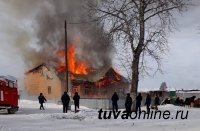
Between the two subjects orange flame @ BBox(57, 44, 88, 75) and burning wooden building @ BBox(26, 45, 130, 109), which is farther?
burning wooden building @ BBox(26, 45, 130, 109)

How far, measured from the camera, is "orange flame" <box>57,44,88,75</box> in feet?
212

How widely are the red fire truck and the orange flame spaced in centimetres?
2969

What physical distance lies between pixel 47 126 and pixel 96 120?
14.3 feet

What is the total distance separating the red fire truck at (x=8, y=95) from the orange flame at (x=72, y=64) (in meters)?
29.7

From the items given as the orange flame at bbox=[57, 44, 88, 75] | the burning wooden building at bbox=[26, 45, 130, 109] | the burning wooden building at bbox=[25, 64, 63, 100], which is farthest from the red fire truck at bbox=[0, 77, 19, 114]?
the burning wooden building at bbox=[25, 64, 63, 100]

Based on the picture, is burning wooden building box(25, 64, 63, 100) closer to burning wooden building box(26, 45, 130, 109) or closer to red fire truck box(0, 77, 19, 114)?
burning wooden building box(26, 45, 130, 109)

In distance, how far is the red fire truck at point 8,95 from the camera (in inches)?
1287

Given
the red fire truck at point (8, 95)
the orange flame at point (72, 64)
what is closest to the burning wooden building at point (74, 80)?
the orange flame at point (72, 64)

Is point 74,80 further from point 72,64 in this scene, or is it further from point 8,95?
point 8,95

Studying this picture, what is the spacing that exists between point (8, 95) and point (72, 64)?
3301 cm

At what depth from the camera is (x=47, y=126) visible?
22.2 metres

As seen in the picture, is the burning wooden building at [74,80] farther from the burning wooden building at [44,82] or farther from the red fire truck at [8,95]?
the red fire truck at [8,95]

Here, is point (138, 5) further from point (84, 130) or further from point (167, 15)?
point (84, 130)

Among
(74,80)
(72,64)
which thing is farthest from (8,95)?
(72,64)
